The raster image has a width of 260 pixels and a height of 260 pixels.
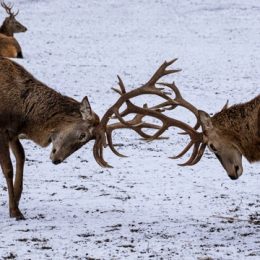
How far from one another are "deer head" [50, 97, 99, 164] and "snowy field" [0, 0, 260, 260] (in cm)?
71

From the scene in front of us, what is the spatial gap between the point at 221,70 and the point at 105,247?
46.4 feet

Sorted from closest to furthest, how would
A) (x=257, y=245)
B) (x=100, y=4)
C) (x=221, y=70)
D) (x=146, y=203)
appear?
(x=257, y=245), (x=146, y=203), (x=221, y=70), (x=100, y=4)

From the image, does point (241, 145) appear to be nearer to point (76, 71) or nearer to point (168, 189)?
point (168, 189)

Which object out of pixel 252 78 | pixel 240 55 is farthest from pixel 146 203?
pixel 240 55

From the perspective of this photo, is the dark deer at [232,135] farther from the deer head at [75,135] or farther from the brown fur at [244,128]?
the deer head at [75,135]

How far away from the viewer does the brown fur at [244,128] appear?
8414 millimetres

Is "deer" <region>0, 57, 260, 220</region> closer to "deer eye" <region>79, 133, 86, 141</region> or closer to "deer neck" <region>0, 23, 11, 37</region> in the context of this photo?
"deer eye" <region>79, 133, 86, 141</region>

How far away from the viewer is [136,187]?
10.6 meters

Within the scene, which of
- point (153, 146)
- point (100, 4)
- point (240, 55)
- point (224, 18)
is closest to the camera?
point (153, 146)

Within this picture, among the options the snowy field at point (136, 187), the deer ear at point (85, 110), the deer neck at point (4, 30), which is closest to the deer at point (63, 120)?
the deer ear at point (85, 110)

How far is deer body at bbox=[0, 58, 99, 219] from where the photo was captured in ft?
28.8

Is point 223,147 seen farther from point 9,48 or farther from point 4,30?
point 4,30

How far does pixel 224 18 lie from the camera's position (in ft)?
102

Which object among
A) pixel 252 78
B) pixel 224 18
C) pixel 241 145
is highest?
pixel 224 18
